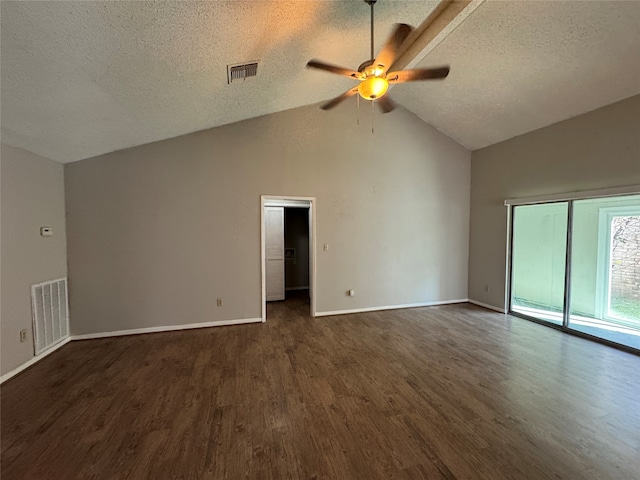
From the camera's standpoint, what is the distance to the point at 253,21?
80.7 inches

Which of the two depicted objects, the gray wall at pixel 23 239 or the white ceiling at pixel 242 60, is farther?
the gray wall at pixel 23 239

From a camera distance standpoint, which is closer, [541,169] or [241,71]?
[241,71]

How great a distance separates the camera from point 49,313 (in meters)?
3.07

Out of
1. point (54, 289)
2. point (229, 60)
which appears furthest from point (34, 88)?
point (54, 289)

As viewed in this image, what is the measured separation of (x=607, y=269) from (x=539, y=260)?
801 millimetres

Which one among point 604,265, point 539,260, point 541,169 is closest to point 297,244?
point 539,260

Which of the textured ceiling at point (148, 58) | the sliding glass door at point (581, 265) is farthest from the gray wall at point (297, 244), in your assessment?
the sliding glass door at point (581, 265)

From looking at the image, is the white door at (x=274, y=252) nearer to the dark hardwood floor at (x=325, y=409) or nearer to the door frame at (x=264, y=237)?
the door frame at (x=264, y=237)

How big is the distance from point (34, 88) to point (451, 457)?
4.00m

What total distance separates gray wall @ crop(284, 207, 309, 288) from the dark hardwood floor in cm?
309

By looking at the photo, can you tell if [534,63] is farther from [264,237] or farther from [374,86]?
[264,237]

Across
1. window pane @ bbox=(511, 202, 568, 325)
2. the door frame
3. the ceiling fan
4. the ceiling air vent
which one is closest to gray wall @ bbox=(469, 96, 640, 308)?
window pane @ bbox=(511, 202, 568, 325)

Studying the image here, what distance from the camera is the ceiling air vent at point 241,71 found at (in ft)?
8.46

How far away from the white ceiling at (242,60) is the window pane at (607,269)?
1.42 meters
